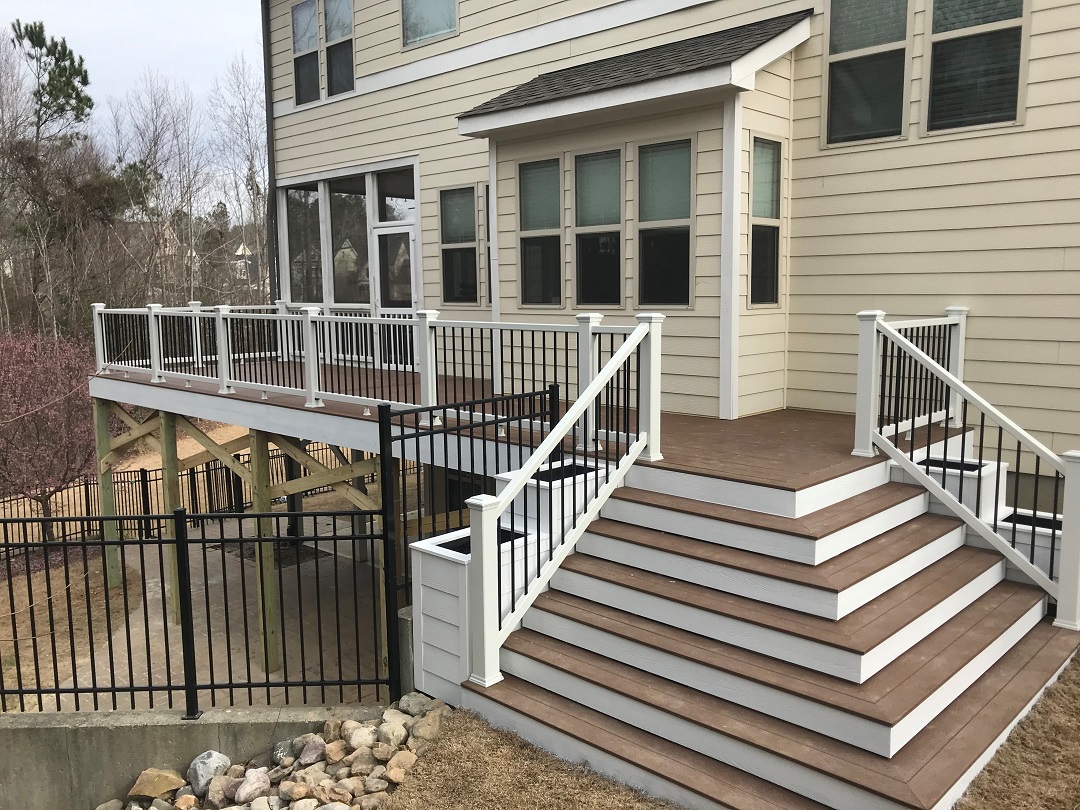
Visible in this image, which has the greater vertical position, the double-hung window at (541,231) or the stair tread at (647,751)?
the double-hung window at (541,231)

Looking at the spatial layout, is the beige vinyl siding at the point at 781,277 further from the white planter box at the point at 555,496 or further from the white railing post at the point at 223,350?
the white railing post at the point at 223,350

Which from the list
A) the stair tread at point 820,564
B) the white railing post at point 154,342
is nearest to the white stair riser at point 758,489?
the stair tread at point 820,564

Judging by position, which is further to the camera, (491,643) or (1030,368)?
(1030,368)

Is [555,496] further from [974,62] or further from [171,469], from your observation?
[171,469]

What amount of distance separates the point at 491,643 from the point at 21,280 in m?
24.8

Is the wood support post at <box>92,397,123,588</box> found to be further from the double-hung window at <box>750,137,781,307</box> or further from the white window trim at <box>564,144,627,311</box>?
the double-hung window at <box>750,137,781,307</box>

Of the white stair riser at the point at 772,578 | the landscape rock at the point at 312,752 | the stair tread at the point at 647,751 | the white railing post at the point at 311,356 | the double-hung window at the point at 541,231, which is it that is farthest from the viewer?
the double-hung window at the point at 541,231

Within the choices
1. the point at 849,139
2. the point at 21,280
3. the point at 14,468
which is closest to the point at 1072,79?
the point at 849,139

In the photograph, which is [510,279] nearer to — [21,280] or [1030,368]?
[1030,368]

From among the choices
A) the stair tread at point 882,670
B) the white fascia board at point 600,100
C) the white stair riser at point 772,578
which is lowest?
the stair tread at point 882,670

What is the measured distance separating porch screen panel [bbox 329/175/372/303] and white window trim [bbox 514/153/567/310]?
4190mm

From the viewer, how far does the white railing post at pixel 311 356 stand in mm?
8047

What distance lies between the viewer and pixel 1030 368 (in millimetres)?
6469

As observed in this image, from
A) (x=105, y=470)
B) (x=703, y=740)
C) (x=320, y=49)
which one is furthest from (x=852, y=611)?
(x=105, y=470)
